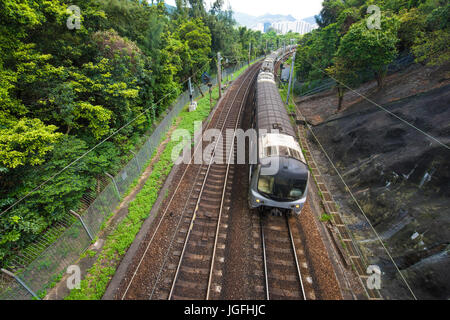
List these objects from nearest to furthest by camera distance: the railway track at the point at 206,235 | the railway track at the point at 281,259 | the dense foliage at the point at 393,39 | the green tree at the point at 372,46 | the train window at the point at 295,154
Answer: the railway track at the point at 281,259
the railway track at the point at 206,235
the train window at the point at 295,154
the dense foliage at the point at 393,39
the green tree at the point at 372,46

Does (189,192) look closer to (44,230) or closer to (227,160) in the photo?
(227,160)

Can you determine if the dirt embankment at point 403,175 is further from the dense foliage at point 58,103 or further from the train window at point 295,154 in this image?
the dense foliage at point 58,103

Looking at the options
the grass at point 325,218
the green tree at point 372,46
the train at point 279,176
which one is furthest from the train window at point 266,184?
the green tree at point 372,46

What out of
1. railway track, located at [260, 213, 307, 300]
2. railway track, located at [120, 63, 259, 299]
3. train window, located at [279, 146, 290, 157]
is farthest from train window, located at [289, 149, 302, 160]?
railway track, located at [120, 63, 259, 299]

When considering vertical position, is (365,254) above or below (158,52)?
below
